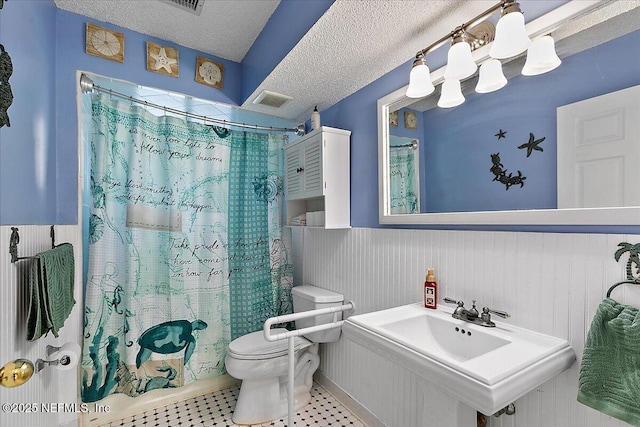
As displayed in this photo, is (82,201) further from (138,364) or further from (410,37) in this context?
(410,37)

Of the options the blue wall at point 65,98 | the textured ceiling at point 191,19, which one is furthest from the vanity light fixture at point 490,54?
the textured ceiling at point 191,19

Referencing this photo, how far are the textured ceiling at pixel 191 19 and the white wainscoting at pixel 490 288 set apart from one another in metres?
1.52

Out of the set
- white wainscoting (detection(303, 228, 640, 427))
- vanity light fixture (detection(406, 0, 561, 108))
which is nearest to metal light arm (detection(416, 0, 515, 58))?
vanity light fixture (detection(406, 0, 561, 108))

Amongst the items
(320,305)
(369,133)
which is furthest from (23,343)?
(369,133)

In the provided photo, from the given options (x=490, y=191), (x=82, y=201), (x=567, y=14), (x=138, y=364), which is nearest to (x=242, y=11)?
(x=82, y=201)

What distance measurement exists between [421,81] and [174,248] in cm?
174

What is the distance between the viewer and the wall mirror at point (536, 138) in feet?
2.88

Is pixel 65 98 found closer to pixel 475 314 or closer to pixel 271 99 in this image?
pixel 271 99

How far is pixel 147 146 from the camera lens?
182 cm

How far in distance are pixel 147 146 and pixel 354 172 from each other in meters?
1.33

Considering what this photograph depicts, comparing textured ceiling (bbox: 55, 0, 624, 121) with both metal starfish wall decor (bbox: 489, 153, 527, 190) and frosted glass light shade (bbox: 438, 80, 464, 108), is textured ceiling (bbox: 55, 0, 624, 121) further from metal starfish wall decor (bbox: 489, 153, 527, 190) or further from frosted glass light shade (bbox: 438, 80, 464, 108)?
metal starfish wall decor (bbox: 489, 153, 527, 190)

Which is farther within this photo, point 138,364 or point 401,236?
point 138,364

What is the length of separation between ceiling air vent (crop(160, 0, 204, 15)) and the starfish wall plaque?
14.1 inches

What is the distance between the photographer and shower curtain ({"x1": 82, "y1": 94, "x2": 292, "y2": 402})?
1.69 metres
